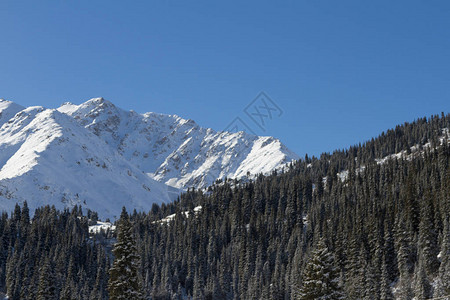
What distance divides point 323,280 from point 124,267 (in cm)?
1758

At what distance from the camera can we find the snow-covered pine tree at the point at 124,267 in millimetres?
42031

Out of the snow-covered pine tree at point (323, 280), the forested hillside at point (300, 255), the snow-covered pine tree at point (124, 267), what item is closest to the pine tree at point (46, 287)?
the forested hillside at point (300, 255)

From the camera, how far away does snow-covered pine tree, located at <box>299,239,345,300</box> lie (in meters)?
37.4

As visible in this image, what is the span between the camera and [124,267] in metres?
42.2

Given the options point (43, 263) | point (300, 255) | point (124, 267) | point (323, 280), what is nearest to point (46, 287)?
point (124, 267)

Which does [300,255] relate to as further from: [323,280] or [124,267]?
[323,280]

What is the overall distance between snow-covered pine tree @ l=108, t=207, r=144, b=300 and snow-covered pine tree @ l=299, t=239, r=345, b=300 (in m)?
15.4

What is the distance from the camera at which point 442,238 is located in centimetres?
11038

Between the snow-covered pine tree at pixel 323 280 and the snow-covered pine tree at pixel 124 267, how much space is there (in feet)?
50.7

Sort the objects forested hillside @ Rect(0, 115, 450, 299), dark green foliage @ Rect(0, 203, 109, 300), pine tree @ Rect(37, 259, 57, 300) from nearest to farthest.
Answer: pine tree @ Rect(37, 259, 57, 300)
forested hillside @ Rect(0, 115, 450, 299)
dark green foliage @ Rect(0, 203, 109, 300)

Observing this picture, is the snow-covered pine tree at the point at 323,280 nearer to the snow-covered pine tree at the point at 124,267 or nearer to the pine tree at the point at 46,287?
the snow-covered pine tree at the point at 124,267

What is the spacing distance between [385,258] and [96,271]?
11453 centimetres

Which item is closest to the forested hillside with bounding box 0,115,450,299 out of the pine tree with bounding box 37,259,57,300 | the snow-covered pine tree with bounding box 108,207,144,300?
the pine tree with bounding box 37,259,57,300

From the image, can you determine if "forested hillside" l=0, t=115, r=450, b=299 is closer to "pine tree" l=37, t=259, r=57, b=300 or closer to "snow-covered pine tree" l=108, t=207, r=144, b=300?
"pine tree" l=37, t=259, r=57, b=300
